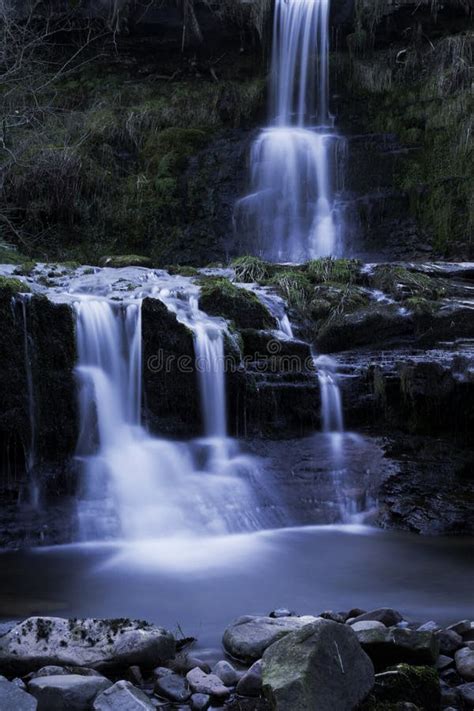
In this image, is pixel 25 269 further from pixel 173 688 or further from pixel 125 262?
pixel 173 688

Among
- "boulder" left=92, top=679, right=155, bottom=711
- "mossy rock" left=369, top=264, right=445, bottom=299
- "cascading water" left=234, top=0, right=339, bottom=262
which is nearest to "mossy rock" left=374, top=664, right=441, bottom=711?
"boulder" left=92, top=679, right=155, bottom=711

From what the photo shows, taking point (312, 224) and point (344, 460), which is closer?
point (344, 460)

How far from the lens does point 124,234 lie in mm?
15062

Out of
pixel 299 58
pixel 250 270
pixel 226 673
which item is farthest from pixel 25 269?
pixel 299 58

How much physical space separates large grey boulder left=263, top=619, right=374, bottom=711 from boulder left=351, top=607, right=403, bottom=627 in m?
0.90

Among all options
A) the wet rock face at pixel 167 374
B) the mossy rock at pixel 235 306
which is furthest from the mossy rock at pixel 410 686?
the mossy rock at pixel 235 306

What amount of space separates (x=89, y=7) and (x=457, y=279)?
11984 mm

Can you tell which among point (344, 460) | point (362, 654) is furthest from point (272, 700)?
point (344, 460)

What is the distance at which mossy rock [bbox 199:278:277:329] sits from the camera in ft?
28.9

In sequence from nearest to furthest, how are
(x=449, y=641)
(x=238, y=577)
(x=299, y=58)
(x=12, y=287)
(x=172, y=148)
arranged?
(x=449, y=641)
(x=238, y=577)
(x=12, y=287)
(x=172, y=148)
(x=299, y=58)

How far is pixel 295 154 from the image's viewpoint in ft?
49.0

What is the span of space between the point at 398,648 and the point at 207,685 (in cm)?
93

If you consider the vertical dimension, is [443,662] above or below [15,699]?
below

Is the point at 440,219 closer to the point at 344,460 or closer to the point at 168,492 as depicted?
the point at 344,460
